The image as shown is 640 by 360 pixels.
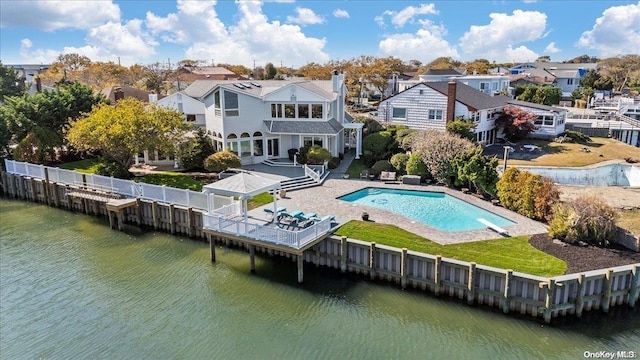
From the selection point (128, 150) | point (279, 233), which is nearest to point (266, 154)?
point (128, 150)

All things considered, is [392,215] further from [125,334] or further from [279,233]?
[125,334]

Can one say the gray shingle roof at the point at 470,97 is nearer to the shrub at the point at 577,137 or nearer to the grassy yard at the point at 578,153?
the grassy yard at the point at 578,153

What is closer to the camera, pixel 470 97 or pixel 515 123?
pixel 470 97

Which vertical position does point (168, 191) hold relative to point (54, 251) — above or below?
above

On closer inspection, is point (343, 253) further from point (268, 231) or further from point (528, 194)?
point (528, 194)

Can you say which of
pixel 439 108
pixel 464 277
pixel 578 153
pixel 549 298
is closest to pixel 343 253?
pixel 464 277

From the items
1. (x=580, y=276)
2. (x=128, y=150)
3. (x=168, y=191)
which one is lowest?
(x=580, y=276)

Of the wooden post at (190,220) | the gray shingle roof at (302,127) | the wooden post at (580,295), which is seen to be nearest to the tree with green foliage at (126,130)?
the gray shingle roof at (302,127)
